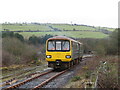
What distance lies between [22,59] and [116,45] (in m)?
14.4

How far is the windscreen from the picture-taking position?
64.6ft

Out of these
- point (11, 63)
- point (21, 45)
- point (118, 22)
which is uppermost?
point (118, 22)

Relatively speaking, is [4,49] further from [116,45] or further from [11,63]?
[116,45]

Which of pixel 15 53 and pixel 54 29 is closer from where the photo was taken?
pixel 15 53

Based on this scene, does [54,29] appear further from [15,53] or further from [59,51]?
[59,51]

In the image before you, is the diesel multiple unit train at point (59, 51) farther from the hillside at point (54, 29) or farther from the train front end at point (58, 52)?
the hillside at point (54, 29)

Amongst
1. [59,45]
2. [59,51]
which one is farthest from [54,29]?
[59,51]

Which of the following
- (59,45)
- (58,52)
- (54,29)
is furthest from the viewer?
(54,29)

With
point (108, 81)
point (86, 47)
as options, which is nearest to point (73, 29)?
point (86, 47)

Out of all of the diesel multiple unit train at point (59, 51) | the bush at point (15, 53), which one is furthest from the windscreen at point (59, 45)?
the bush at point (15, 53)

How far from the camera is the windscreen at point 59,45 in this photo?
64.6 ft

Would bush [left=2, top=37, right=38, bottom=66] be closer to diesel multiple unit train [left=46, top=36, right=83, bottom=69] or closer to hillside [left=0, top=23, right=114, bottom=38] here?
diesel multiple unit train [left=46, top=36, right=83, bottom=69]

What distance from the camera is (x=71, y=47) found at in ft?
65.9

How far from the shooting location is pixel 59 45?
19.7 meters
